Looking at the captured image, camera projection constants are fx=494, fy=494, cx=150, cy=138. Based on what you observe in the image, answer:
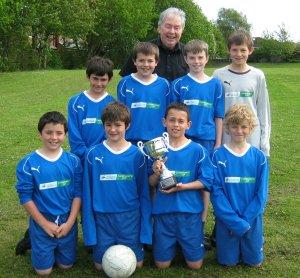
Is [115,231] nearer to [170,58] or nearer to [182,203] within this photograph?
[182,203]

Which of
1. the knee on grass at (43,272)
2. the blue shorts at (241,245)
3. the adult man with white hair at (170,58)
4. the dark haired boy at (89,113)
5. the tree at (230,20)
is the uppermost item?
the tree at (230,20)

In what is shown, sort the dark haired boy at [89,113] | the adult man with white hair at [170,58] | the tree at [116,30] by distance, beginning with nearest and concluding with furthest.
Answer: the dark haired boy at [89,113] → the adult man with white hair at [170,58] → the tree at [116,30]

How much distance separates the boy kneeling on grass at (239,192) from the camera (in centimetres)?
490

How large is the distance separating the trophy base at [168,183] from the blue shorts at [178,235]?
383 mm

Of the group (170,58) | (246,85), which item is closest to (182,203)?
(246,85)

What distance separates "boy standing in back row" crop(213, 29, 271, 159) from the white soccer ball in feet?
5.63

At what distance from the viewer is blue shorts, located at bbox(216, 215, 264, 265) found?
495 cm

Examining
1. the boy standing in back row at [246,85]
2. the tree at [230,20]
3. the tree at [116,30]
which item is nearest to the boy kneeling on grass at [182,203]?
the boy standing in back row at [246,85]

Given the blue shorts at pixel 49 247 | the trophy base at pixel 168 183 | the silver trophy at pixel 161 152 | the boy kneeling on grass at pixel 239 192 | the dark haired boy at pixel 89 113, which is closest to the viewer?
the silver trophy at pixel 161 152

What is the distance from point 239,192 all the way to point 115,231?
130 centimetres

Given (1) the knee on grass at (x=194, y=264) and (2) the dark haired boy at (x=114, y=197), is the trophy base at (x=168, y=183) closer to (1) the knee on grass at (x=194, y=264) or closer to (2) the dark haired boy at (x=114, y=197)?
(2) the dark haired boy at (x=114, y=197)

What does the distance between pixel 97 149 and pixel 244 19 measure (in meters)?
101

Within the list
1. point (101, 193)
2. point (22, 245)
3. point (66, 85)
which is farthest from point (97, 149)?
point (66, 85)

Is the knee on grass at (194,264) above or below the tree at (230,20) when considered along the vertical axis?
below
